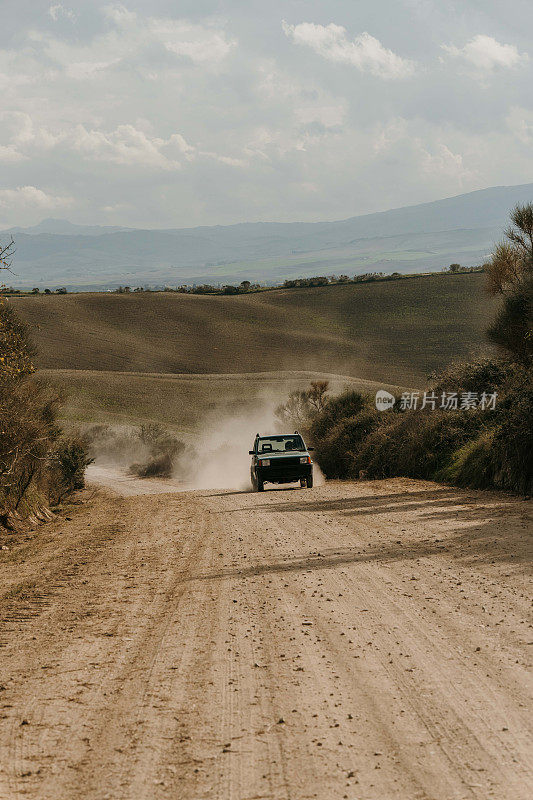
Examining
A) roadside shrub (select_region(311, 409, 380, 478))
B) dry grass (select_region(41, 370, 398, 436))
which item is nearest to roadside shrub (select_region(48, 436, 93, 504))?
roadside shrub (select_region(311, 409, 380, 478))

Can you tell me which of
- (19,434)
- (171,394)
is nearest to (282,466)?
(19,434)

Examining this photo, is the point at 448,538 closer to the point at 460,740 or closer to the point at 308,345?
the point at 460,740

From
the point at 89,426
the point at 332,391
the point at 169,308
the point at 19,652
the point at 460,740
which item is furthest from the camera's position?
the point at 169,308

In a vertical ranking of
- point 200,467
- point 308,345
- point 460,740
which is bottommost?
point 200,467

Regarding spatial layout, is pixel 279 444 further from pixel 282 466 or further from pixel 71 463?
pixel 71 463

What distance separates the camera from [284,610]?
8.09 m

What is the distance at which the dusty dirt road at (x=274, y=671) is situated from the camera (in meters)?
4.38

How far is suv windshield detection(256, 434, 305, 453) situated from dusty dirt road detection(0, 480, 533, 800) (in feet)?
38.9

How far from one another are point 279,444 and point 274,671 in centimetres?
1888

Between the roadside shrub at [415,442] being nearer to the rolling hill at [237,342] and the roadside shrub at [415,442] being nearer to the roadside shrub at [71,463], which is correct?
the roadside shrub at [71,463]

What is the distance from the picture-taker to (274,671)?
20.1ft

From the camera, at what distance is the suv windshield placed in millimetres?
24594

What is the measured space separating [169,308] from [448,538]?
10007 cm

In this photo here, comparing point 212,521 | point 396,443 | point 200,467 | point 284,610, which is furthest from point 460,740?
point 200,467
